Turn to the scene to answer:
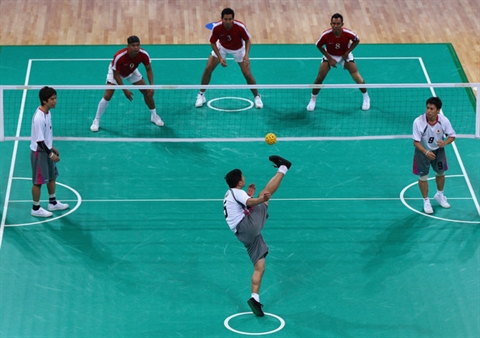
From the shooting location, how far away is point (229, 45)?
22125 millimetres

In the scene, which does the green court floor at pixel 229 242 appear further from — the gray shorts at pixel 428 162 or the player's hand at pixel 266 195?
the player's hand at pixel 266 195

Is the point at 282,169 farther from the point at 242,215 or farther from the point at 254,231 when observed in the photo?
the point at 254,231

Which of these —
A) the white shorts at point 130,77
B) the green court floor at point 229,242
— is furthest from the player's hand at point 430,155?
the white shorts at point 130,77

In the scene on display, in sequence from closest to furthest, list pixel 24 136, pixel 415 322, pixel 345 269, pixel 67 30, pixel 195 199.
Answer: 1. pixel 415 322
2. pixel 345 269
3. pixel 195 199
4. pixel 24 136
5. pixel 67 30

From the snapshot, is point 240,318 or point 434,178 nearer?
point 240,318

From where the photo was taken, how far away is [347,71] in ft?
80.4

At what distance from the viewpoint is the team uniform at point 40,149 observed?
17500 millimetres

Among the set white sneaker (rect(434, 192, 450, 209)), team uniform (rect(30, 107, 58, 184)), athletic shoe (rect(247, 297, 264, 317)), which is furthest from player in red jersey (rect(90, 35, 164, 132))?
athletic shoe (rect(247, 297, 264, 317))

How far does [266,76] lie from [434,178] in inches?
228

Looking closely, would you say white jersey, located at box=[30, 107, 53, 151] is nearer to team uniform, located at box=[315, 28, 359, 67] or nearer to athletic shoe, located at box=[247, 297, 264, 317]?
athletic shoe, located at box=[247, 297, 264, 317]

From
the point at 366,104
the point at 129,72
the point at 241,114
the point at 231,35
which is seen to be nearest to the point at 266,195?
the point at 129,72

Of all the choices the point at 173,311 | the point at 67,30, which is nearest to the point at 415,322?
the point at 173,311

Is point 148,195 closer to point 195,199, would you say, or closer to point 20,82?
point 195,199

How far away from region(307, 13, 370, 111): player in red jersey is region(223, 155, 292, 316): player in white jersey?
23.0 feet
